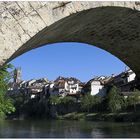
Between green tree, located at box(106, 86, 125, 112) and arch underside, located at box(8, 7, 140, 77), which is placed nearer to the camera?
arch underside, located at box(8, 7, 140, 77)

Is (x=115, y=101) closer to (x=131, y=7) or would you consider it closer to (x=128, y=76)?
(x=128, y=76)

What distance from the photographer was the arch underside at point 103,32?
14.1 ft

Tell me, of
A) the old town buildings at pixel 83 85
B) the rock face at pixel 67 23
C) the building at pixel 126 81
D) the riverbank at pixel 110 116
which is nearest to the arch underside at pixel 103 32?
the rock face at pixel 67 23

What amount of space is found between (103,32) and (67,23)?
1.35 metres

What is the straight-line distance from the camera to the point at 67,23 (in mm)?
4363

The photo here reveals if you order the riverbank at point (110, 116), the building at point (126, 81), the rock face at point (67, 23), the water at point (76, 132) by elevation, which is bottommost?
the water at point (76, 132)

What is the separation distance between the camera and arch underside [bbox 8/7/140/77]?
14.1ft

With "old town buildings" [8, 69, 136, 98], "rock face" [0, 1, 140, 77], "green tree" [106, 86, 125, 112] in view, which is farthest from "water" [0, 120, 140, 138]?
"rock face" [0, 1, 140, 77]

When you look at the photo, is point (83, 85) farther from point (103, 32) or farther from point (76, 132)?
point (103, 32)

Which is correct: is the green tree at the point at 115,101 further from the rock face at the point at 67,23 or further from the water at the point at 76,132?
the rock face at the point at 67,23

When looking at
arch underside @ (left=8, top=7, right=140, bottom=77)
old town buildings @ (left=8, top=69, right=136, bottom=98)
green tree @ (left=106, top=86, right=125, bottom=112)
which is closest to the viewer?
arch underside @ (left=8, top=7, right=140, bottom=77)

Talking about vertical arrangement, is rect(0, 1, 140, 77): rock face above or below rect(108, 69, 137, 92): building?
below

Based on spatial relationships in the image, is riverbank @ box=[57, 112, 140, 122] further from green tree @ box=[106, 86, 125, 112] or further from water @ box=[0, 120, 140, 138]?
water @ box=[0, 120, 140, 138]

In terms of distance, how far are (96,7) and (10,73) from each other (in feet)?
32.5
